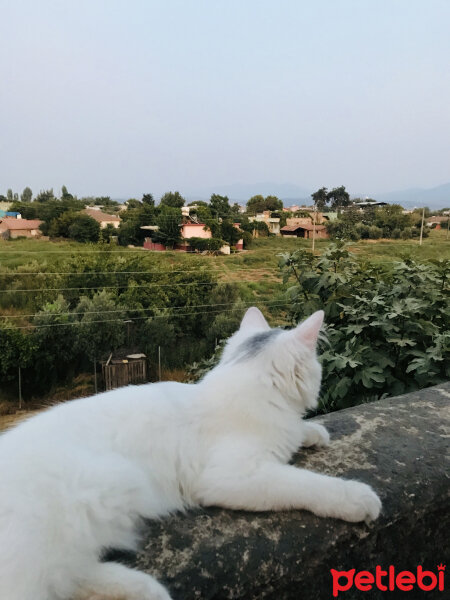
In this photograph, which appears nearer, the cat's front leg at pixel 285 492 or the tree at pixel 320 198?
the cat's front leg at pixel 285 492

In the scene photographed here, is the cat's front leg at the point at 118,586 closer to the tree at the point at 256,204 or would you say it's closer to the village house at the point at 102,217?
the village house at the point at 102,217

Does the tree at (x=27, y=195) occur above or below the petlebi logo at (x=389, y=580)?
above

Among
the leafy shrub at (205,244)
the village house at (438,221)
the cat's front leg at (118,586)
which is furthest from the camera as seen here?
the village house at (438,221)

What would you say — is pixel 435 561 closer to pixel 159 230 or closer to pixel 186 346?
pixel 186 346

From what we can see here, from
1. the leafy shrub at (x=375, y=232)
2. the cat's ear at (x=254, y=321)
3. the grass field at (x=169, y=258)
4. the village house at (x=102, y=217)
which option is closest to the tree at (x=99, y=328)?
the grass field at (x=169, y=258)

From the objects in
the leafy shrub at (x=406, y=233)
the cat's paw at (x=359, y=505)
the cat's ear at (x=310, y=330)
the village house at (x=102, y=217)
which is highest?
the village house at (x=102, y=217)

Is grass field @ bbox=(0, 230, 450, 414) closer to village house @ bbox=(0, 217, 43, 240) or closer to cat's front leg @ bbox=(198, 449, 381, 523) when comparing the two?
village house @ bbox=(0, 217, 43, 240)

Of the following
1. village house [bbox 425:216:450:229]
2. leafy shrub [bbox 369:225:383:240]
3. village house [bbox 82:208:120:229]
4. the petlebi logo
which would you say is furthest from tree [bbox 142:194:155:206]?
the petlebi logo

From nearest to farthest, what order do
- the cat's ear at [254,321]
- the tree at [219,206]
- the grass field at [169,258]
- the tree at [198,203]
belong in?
the cat's ear at [254,321], the grass field at [169,258], the tree at [219,206], the tree at [198,203]
